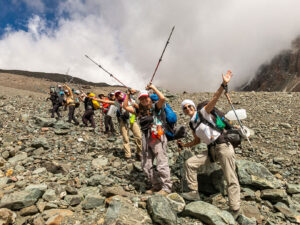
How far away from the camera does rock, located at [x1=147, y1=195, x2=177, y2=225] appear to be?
372 cm

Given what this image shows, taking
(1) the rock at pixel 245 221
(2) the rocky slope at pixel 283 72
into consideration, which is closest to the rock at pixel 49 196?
(1) the rock at pixel 245 221

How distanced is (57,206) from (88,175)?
193cm

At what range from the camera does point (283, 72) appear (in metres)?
67.4

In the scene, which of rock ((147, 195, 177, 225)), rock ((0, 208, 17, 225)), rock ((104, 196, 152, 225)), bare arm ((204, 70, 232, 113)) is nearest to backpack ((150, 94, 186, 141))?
bare arm ((204, 70, 232, 113))

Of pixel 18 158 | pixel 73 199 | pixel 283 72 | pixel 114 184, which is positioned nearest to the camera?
pixel 73 199

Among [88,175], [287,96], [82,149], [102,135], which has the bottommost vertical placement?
[88,175]

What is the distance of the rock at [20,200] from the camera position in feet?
13.5

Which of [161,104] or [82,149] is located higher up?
[82,149]

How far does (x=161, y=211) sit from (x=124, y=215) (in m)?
0.71

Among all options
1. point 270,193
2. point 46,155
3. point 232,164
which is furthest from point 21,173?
point 270,193

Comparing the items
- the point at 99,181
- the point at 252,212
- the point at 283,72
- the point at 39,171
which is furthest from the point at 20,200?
the point at 283,72

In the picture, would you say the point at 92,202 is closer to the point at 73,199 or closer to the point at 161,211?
the point at 73,199

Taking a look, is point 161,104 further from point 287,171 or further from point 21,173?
point 287,171

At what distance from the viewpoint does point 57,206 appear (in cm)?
432
